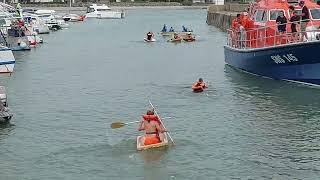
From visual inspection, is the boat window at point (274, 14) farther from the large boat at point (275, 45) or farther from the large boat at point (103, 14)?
the large boat at point (103, 14)

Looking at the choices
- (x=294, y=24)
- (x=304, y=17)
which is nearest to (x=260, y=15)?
(x=304, y=17)

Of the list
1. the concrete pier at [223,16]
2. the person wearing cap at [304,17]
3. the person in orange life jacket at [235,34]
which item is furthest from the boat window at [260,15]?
the concrete pier at [223,16]

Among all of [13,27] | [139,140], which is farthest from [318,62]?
[13,27]

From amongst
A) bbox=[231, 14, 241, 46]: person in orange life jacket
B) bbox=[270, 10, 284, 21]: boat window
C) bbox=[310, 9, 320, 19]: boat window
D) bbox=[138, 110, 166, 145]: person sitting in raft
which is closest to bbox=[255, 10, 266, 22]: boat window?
bbox=[270, 10, 284, 21]: boat window

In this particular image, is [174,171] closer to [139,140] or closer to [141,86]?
[139,140]

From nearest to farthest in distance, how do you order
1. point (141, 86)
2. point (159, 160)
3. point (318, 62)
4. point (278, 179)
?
point (278, 179), point (159, 160), point (318, 62), point (141, 86)

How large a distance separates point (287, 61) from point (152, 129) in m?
13.8

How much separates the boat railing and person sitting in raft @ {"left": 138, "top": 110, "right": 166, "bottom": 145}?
498 inches

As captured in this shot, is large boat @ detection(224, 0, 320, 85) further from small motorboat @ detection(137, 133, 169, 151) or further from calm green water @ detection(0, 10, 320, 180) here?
small motorboat @ detection(137, 133, 169, 151)

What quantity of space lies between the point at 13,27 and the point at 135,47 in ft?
42.0

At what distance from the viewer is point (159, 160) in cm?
2159

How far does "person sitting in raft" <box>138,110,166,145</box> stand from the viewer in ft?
73.9

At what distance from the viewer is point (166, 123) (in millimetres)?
27391

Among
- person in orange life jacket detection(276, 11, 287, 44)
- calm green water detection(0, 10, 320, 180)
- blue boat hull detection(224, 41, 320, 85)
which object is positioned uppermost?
person in orange life jacket detection(276, 11, 287, 44)
